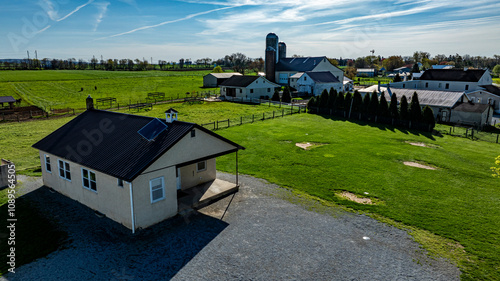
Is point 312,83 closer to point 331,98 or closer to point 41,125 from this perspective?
point 331,98

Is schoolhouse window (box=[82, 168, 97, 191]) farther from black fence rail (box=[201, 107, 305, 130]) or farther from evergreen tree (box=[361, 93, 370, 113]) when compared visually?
evergreen tree (box=[361, 93, 370, 113])

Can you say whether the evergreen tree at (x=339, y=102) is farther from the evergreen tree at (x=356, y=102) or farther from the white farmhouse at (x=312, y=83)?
the white farmhouse at (x=312, y=83)

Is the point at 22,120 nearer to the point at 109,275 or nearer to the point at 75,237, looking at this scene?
the point at 75,237

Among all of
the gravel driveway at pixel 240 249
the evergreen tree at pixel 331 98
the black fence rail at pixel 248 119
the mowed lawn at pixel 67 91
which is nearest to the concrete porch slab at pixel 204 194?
the gravel driveway at pixel 240 249

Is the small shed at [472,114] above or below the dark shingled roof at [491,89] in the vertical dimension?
below

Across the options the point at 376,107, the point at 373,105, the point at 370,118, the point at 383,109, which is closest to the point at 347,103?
the point at 373,105

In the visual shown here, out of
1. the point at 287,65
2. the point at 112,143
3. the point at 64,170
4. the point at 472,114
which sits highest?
the point at 287,65
